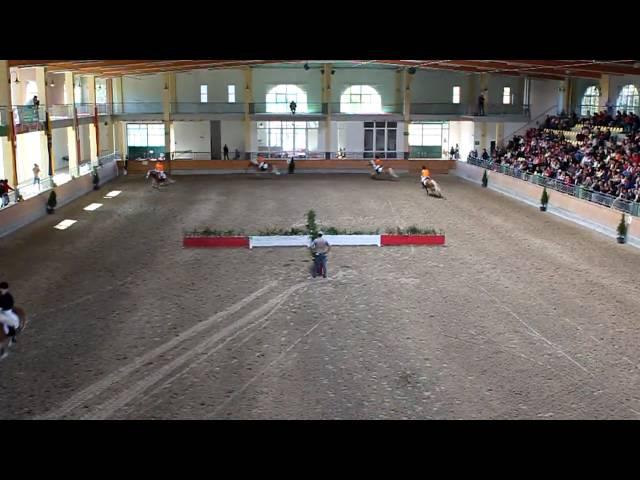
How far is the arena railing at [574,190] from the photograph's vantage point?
77.1ft

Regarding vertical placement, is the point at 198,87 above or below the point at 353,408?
above

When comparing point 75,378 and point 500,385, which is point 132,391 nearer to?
point 75,378

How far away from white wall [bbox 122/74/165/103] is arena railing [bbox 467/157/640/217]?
2335 cm

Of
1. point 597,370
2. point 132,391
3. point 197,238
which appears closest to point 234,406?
point 132,391

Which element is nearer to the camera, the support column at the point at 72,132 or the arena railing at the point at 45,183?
the arena railing at the point at 45,183

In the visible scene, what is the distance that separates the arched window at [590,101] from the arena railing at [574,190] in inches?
Answer: 285

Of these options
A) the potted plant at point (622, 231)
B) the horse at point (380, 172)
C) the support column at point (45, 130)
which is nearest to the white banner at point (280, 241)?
the potted plant at point (622, 231)

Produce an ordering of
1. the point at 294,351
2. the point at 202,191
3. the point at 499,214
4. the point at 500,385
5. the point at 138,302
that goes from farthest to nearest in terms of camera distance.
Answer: the point at 202,191 → the point at 499,214 → the point at 138,302 → the point at 294,351 → the point at 500,385

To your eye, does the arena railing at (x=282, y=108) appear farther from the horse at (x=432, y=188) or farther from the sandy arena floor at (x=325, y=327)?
the sandy arena floor at (x=325, y=327)

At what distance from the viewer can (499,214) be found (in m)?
29.0

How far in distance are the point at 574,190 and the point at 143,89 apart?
105ft

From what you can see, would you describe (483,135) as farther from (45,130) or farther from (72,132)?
(45,130)

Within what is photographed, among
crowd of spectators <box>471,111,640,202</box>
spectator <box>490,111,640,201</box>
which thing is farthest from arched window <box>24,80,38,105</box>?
spectator <box>490,111,640,201</box>

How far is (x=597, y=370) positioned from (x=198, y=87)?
41.6 metres
